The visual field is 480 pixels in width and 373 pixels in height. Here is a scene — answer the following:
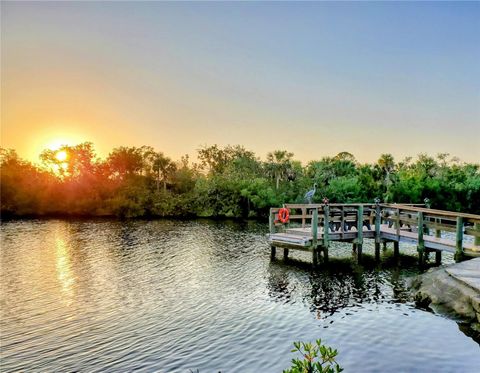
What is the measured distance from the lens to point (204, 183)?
5519 cm

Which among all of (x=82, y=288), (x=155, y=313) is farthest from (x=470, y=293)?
(x=82, y=288)

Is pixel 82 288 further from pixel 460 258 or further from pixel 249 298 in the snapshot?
pixel 460 258

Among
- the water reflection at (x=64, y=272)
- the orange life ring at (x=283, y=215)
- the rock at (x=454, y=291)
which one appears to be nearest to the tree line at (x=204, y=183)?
the water reflection at (x=64, y=272)

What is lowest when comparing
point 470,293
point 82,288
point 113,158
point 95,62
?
point 82,288

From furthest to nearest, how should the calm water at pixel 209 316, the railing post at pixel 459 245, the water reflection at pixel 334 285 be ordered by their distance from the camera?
the railing post at pixel 459 245, the water reflection at pixel 334 285, the calm water at pixel 209 316

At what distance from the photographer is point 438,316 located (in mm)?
12008

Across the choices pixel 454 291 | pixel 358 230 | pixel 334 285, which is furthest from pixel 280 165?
pixel 454 291

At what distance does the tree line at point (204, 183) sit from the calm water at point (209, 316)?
96.9ft

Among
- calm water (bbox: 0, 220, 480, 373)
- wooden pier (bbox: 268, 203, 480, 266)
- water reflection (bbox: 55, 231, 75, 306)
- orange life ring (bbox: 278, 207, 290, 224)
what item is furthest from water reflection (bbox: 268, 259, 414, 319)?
water reflection (bbox: 55, 231, 75, 306)

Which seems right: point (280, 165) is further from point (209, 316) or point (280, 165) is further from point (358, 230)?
point (209, 316)

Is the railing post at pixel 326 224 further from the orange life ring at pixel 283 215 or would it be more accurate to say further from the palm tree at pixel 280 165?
the palm tree at pixel 280 165

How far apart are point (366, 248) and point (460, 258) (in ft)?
27.0

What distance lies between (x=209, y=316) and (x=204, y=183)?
42763mm

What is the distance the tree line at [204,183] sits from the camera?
171ft
